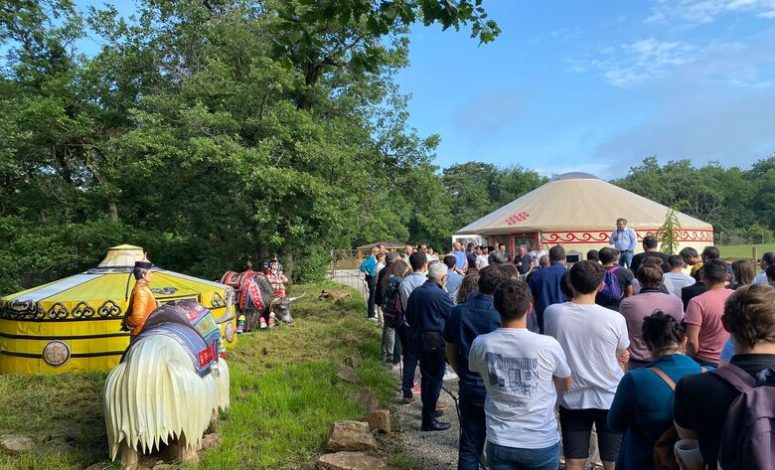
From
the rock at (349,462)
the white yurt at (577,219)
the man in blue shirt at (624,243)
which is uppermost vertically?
the white yurt at (577,219)

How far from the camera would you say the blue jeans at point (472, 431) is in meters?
3.31

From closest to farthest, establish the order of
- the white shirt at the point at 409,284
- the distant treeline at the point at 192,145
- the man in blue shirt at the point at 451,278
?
the white shirt at the point at 409,284 → the man in blue shirt at the point at 451,278 → the distant treeline at the point at 192,145

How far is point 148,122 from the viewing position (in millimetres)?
14172

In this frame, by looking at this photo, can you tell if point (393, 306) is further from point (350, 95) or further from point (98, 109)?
point (98, 109)

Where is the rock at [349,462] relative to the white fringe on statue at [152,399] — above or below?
below

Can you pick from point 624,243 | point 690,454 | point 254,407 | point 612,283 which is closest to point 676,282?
point 612,283

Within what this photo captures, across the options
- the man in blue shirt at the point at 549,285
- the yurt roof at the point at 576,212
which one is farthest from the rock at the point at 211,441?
the yurt roof at the point at 576,212

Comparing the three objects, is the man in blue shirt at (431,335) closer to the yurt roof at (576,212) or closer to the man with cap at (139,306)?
the man with cap at (139,306)

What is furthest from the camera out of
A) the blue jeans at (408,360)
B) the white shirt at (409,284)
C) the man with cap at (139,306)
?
the white shirt at (409,284)

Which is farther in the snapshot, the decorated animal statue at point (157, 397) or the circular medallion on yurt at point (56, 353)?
the circular medallion on yurt at point (56, 353)

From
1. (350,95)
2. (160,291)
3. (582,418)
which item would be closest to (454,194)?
(350,95)

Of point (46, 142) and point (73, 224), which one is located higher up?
point (46, 142)

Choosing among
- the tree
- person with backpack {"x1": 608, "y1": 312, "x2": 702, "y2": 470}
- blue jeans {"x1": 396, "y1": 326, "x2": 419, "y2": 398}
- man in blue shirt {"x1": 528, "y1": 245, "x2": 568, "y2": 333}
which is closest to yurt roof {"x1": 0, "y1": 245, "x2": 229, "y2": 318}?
blue jeans {"x1": 396, "y1": 326, "x2": 419, "y2": 398}

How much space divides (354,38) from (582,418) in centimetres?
1272
